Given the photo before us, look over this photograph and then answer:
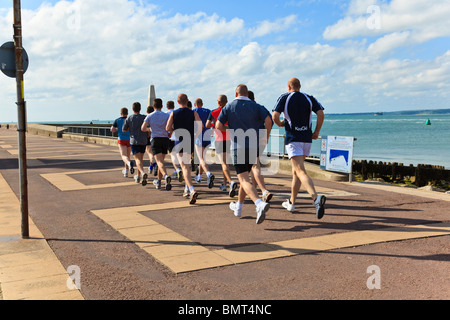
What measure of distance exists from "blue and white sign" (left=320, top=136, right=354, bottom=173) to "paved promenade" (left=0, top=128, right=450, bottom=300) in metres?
2.33

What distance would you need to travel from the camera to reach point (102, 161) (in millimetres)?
17156

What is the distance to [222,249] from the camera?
212 inches

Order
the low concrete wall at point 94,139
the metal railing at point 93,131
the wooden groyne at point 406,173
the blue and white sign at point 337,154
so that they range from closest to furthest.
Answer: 1. the blue and white sign at point 337,154
2. the wooden groyne at point 406,173
3. the low concrete wall at point 94,139
4. the metal railing at point 93,131

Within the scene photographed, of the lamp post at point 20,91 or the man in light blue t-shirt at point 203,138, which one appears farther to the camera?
the man in light blue t-shirt at point 203,138

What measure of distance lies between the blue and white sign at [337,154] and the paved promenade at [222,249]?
2.33m

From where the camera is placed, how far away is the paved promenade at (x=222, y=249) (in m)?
4.11

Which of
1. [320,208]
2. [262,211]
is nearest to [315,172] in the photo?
[320,208]

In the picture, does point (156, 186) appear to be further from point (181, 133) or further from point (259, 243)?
point (259, 243)

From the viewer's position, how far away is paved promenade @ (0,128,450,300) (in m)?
4.11

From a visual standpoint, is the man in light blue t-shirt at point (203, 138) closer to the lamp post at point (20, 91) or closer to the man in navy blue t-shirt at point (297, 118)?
the man in navy blue t-shirt at point (297, 118)

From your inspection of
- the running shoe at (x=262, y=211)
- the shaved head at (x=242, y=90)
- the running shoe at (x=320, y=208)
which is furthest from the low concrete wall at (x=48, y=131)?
the running shoe at (x=320, y=208)

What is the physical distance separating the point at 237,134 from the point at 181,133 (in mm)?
2170

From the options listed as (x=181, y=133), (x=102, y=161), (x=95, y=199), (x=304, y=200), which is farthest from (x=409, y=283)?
(x=102, y=161)

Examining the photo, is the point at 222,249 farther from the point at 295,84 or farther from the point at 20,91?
the point at 20,91
